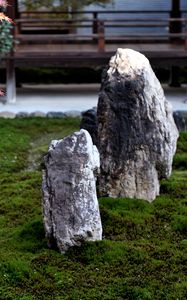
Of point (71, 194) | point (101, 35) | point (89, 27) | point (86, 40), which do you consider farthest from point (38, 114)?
point (71, 194)

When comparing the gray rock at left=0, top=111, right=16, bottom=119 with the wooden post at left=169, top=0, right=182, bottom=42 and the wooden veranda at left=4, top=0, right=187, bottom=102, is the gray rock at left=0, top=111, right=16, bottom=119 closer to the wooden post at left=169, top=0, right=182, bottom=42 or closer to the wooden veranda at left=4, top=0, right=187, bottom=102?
the wooden veranda at left=4, top=0, right=187, bottom=102

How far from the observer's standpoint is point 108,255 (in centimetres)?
666

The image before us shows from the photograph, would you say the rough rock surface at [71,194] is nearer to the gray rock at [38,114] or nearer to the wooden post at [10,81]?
the gray rock at [38,114]

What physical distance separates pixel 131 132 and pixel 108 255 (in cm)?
169

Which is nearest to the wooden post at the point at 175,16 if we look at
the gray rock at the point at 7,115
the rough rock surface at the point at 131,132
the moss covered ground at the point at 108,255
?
the gray rock at the point at 7,115

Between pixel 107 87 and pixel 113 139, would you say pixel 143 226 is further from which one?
pixel 107 87

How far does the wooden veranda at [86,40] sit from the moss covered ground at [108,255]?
22.2ft

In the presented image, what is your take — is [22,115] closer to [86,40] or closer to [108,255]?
[86,40]

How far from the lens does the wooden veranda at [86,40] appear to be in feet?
50.9

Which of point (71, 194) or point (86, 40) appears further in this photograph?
point (86, 40)

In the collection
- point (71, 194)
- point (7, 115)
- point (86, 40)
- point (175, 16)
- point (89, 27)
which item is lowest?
point (7, 115)

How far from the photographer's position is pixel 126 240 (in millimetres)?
7051

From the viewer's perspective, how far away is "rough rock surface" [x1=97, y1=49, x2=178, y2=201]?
309 inches

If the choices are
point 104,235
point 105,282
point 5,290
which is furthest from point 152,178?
point 5,290
